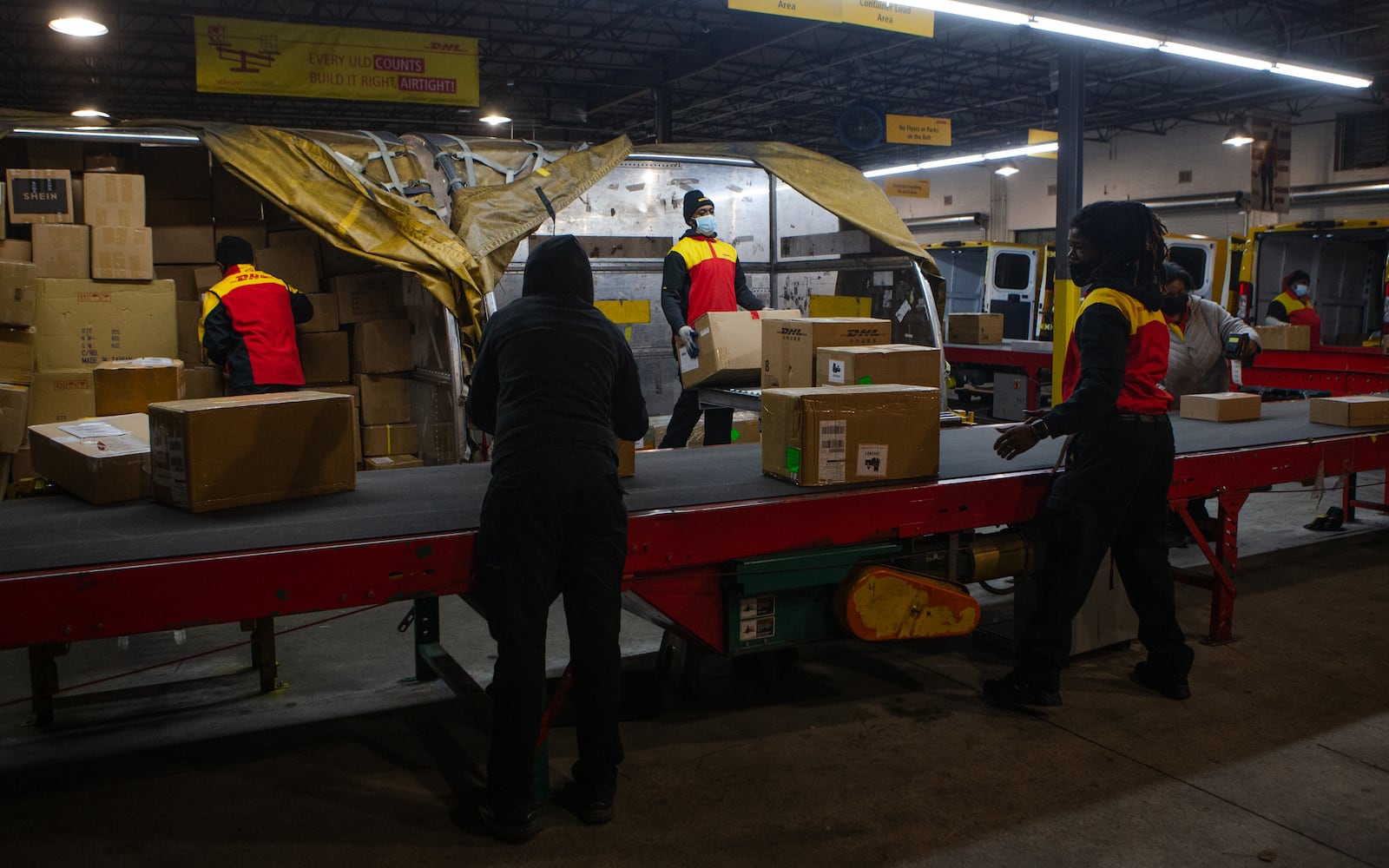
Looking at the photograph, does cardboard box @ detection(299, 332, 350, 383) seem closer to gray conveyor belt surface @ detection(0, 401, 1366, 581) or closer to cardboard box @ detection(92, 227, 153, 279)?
cardboard box @ detection(92, 227, 153, 279)

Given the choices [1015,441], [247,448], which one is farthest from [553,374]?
[1015,441]

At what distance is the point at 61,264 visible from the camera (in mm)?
5902

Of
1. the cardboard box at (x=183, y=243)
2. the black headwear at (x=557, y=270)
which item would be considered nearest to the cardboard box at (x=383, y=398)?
the cardboard box at (x=183, y=243)

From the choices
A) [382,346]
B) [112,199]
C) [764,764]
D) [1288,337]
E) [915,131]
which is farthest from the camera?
[915,131]

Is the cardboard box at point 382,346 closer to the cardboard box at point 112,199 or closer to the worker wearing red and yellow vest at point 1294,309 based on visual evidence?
the cardboard box at point 112,199

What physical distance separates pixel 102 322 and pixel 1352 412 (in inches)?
278

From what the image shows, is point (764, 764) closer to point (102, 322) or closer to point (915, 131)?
point (102, 322)

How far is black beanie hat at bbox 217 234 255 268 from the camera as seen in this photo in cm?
577

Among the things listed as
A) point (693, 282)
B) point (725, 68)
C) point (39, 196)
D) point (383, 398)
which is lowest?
point (383, 398)

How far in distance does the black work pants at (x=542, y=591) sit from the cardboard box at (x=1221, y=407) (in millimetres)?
4309

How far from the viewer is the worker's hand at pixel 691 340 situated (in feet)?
19.2

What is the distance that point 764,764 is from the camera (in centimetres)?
369

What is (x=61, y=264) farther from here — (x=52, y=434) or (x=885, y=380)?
(x=885, y=380)

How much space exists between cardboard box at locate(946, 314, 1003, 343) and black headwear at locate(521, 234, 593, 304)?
→ 11172 millimetres
